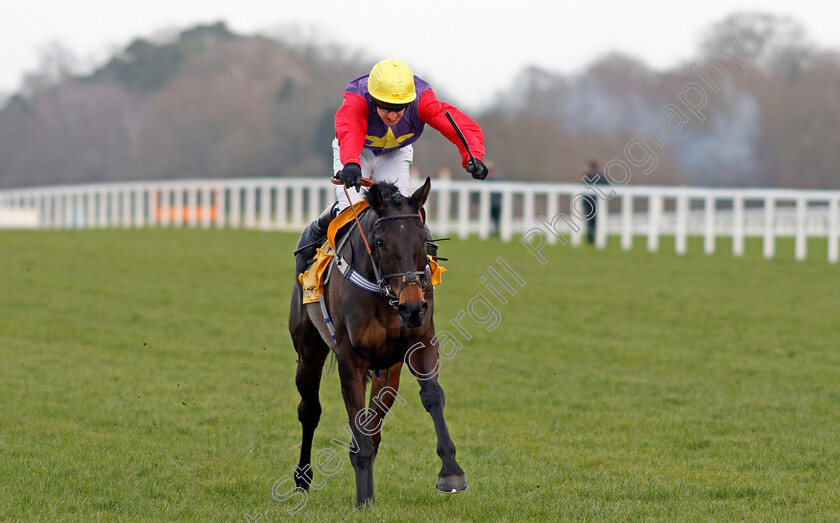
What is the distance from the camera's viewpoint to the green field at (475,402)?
569 cm

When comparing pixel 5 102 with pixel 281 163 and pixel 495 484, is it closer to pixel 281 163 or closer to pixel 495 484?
pixel 281 163

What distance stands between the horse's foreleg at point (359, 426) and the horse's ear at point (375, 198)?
81cm

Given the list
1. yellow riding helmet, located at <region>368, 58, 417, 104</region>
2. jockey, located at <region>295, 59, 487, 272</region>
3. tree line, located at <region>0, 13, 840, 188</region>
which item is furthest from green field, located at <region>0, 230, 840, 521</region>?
tree line, located at <region>0, 13, 840, 188</region>

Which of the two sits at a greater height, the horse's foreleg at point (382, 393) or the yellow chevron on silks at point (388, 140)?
the yellow chevron on silks at point (388, 140)

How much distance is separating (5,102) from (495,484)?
49263mm

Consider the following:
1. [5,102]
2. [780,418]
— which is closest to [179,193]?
[780,418]

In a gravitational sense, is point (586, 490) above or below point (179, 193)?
below

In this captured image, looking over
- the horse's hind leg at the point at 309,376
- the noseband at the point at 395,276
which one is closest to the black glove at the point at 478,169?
the noseband at the point at 395,276

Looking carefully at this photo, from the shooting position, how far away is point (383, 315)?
5426mm

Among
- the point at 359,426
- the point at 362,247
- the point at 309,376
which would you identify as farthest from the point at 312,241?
the point at 359,426

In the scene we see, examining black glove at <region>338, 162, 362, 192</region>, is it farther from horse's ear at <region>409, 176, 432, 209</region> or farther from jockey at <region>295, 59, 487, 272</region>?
horse's ear at <region>409, 176, 432, 209</region>

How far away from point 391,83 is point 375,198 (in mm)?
690

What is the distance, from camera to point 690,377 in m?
9.86

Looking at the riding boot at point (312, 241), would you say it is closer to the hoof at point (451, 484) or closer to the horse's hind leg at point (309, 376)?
the horse's hind leg at point (309, 376)
